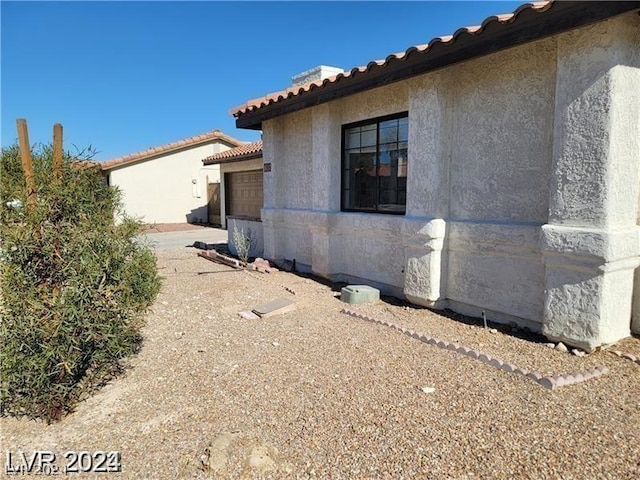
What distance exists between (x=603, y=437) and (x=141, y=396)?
378 centimetres

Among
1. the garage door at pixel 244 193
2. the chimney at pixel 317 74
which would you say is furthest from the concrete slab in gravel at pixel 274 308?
the garage door at pixel 244 193

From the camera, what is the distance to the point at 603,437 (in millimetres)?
3113

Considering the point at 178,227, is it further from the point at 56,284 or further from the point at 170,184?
the point at 56,284

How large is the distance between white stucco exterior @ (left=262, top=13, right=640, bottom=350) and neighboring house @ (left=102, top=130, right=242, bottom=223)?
16.2 metres

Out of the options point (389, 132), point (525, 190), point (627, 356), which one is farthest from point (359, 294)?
point (627, 356)

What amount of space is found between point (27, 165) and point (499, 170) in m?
5.03

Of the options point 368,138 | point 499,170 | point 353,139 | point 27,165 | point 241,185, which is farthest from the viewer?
point 241,185

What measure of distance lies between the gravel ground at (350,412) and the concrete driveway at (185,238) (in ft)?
32.6

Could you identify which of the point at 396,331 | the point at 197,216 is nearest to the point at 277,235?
the point at 396,331

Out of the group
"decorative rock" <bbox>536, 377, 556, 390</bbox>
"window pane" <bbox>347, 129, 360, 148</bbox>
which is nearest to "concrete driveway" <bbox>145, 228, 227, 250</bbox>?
"window pane" <bbox>347, 129, 360, 148</bbox>

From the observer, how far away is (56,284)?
351 cm

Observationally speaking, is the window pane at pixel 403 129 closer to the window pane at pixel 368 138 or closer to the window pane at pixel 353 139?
the window pane at pixel 368 138

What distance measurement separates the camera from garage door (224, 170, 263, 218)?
15.0 meters

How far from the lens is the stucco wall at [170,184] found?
2117 cm
